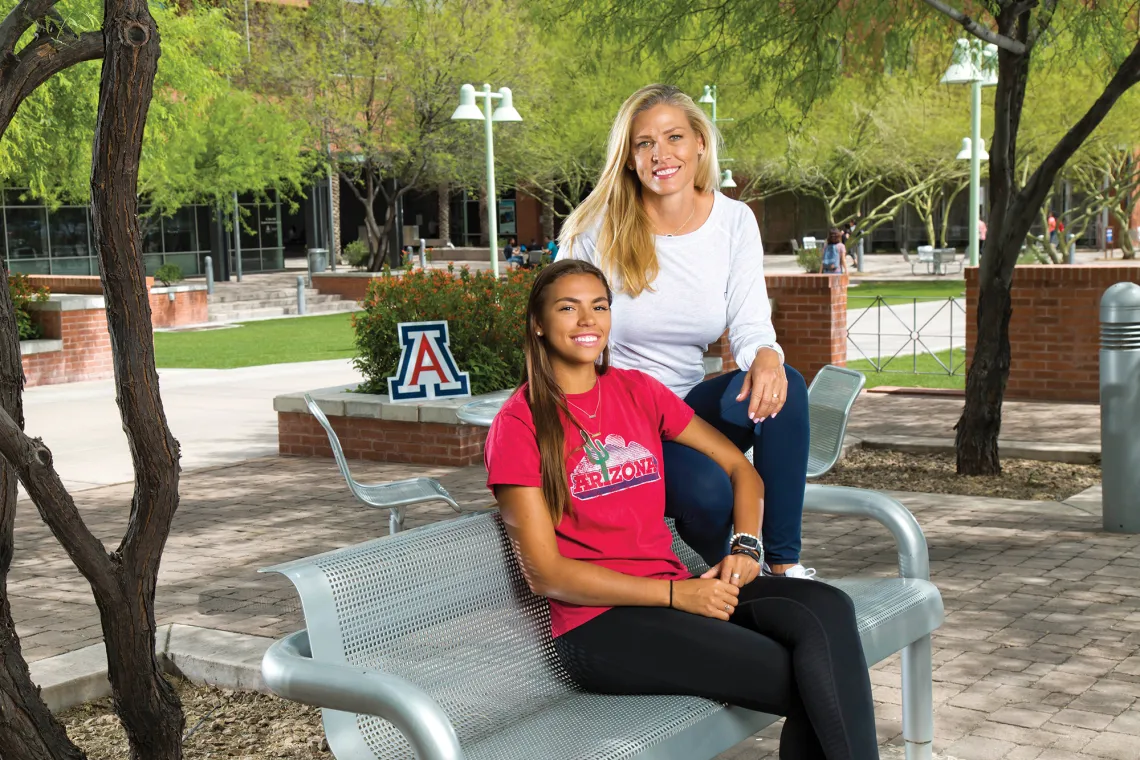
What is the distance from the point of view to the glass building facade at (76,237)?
1442 inches

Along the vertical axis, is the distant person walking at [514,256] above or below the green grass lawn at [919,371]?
above

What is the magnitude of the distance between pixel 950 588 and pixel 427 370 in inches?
192

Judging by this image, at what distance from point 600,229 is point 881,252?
54528mm

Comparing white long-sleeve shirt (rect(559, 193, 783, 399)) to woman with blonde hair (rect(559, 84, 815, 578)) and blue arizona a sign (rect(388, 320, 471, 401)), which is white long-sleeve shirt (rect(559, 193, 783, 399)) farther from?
blue arizona a sign (rect(388, 320, 471, 401))

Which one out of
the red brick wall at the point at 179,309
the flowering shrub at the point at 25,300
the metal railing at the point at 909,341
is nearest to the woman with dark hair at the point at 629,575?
the metal railing at the point at 909,341

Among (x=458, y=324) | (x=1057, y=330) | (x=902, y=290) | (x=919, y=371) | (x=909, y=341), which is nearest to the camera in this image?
(x=458, y=324)

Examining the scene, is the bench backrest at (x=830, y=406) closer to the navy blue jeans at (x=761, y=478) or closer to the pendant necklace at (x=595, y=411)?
the navy blue jeans at (x=761, y=478)

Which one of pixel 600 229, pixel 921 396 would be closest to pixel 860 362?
pixel 921 396

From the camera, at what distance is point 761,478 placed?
3475mm

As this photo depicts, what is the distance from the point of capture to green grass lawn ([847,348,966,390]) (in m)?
14.1

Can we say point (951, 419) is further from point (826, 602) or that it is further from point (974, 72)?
point (826, 602)

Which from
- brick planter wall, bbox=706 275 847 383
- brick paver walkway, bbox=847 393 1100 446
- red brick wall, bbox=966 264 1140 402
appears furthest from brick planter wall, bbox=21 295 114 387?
red brick wall, bbox=966 264 1140 402

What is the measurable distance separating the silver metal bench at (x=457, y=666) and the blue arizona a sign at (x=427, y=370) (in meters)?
6.49

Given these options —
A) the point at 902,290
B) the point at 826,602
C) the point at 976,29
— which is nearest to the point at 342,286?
the point at 902,290
